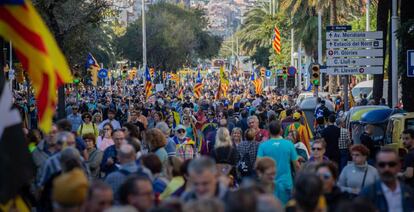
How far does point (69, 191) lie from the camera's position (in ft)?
28.8

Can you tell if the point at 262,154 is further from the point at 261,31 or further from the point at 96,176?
the point at 261,31

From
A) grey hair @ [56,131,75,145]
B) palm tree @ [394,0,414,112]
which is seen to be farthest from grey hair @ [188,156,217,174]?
palm tree @ [394,0,414,112]

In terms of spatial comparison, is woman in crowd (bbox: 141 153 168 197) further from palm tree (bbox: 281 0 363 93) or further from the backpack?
palm tree (bbox: 281 0 363 93)

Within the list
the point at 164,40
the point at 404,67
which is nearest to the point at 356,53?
the point at 404,67

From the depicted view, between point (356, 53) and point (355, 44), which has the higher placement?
point (355, 44)

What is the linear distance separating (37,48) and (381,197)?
10.8ft

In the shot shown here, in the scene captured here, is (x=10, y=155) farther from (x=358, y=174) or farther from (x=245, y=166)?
(x=245, y=166)

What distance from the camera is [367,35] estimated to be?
105 ft

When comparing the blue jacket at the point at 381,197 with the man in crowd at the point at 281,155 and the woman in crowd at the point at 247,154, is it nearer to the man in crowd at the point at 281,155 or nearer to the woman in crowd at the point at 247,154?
the man in crowd at the point at 281,155

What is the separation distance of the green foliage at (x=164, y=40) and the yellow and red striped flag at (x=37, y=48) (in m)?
86.5

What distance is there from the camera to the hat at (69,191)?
28.6ft

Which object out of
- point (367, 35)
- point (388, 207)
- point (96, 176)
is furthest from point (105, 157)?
point (367, 35)

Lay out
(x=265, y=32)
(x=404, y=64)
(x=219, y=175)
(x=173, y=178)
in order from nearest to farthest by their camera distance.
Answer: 1. (x=219, y=175)
2. (x=173, y=178)
3. (x=404, y=64)
4. (x=265, y=32)

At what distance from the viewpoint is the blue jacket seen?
10.2 meters
